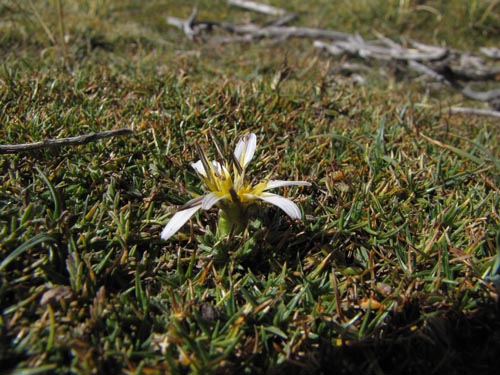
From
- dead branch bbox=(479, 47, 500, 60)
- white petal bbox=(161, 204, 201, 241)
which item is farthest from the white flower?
dead branch bbox=(479, 47, 500, 60)

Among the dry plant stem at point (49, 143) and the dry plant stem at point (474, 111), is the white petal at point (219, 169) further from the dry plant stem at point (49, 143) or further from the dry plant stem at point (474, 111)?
the dry plant stem at point (474, 111)

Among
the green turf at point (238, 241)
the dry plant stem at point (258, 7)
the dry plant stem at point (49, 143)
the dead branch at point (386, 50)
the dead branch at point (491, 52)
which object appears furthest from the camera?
the dry plant stem at point (258, 7)

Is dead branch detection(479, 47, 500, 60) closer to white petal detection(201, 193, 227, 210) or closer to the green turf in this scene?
the green turf

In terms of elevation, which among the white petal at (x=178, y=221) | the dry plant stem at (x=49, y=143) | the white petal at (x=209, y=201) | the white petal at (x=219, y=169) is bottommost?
the white petal at (x=178, y=221)

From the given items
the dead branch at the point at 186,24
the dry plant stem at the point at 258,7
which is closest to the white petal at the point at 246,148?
the dead branch at the point at 186,24

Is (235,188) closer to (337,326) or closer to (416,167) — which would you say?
(337,326)

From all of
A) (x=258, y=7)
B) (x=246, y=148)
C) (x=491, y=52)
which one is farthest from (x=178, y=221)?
(x=258, y=7)

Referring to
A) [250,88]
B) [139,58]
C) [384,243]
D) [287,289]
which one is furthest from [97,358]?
[139,58]
